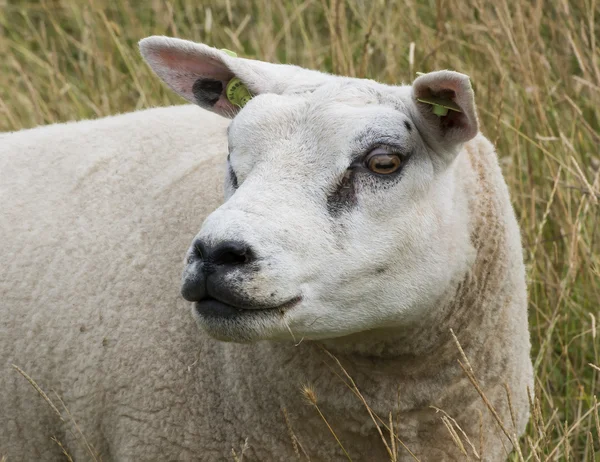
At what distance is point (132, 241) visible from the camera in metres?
3.41

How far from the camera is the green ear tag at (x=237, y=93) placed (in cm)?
323

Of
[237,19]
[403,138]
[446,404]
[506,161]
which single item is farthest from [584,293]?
[237,19]

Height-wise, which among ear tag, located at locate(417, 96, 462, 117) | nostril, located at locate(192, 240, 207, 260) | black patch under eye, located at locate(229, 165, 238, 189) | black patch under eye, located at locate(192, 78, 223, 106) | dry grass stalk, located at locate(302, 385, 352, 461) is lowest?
dry grass stalk, located at locate(302, 385, 352, 461)

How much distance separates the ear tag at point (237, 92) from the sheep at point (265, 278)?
0.02 meters

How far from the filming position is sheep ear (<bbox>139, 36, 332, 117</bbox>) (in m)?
3.15

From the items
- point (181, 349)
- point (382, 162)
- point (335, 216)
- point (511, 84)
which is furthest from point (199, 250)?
point (511, 84)

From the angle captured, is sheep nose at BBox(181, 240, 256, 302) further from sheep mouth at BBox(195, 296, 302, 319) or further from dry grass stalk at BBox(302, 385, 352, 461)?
dry grass stalk at BBox(302, 385, 352, 461)

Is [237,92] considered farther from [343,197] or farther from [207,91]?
[343,197]

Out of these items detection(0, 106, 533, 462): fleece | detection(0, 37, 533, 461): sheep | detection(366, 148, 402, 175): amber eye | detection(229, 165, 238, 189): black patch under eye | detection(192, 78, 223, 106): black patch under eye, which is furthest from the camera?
detection(192, 78, 223, 106): black patch under eye

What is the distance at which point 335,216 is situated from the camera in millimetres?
2719

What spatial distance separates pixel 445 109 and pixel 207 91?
913 mm

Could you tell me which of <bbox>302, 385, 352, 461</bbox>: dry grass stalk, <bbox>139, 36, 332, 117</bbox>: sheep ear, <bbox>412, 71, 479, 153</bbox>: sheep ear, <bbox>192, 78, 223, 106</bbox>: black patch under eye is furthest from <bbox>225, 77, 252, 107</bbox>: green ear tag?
<bbox>302, 385, 352, 461</bbox>: dry grass stalk

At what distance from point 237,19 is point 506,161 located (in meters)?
2.93

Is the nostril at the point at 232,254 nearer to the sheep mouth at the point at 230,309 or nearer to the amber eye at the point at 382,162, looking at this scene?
the sheep mouth at the point at 230,309
